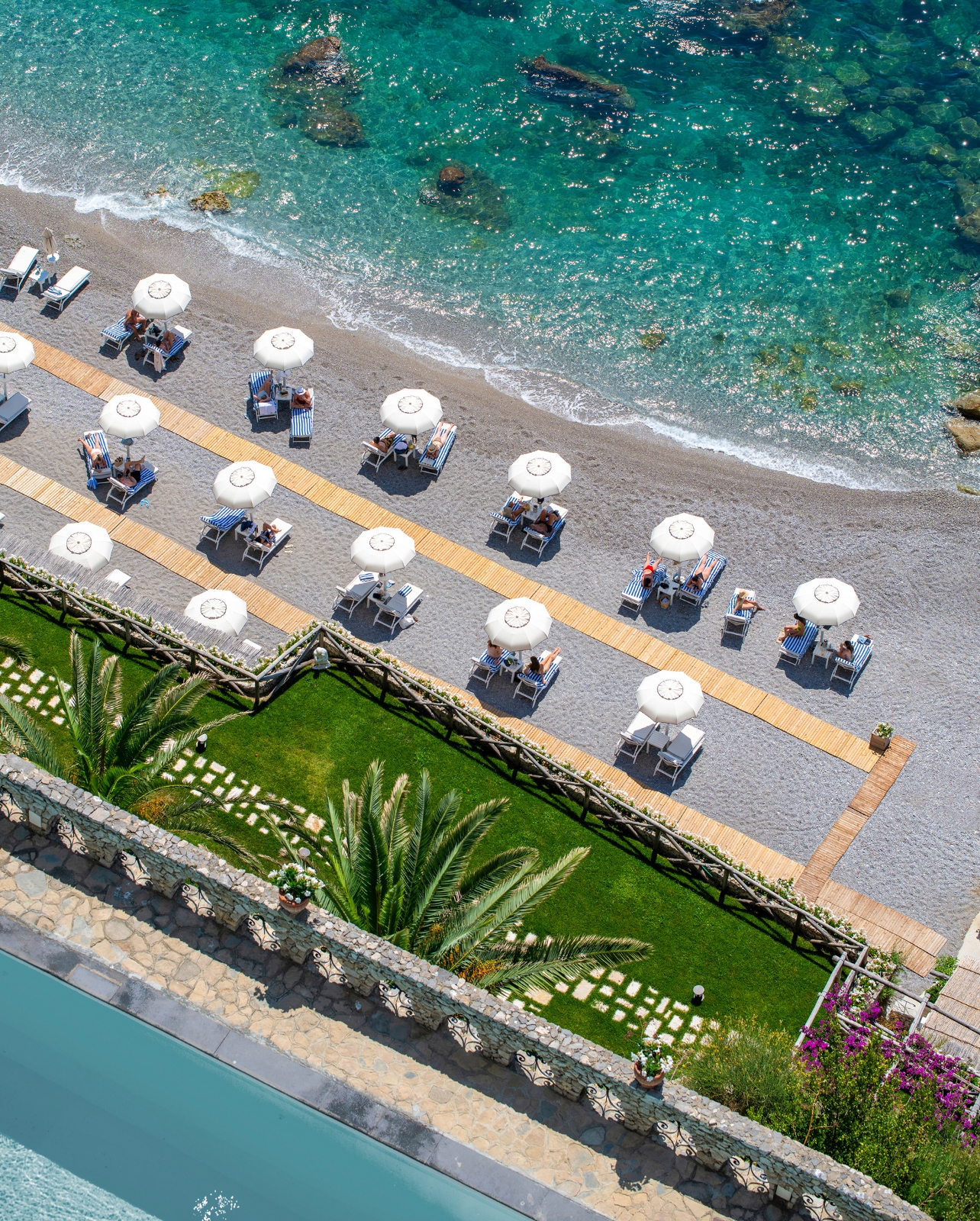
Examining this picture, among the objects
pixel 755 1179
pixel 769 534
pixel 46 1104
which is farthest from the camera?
pixel 769 534

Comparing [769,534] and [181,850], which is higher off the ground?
[769,534]

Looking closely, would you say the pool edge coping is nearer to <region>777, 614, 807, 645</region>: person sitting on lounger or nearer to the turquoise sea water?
<region>777, 614, 807, 645</region>: person sitting on lounger

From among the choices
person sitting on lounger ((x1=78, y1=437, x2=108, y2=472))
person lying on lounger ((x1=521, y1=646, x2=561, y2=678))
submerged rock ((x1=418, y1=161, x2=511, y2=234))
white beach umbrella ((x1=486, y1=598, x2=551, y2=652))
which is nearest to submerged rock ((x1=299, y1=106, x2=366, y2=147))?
submerged rock ((x1=418, y1=161, x2=511, y2=234))

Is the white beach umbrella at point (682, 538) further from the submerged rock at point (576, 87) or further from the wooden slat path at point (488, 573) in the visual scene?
the submerged rock at point (576, 87)

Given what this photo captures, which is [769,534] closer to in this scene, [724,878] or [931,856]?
[931,856]

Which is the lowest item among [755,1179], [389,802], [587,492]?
[755,1179]

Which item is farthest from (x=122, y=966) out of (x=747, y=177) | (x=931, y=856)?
(x=747, y=177)

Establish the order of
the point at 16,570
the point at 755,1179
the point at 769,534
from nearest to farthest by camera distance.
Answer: the point at 755,1179 → the point at 16,570 → the point at 769,534
